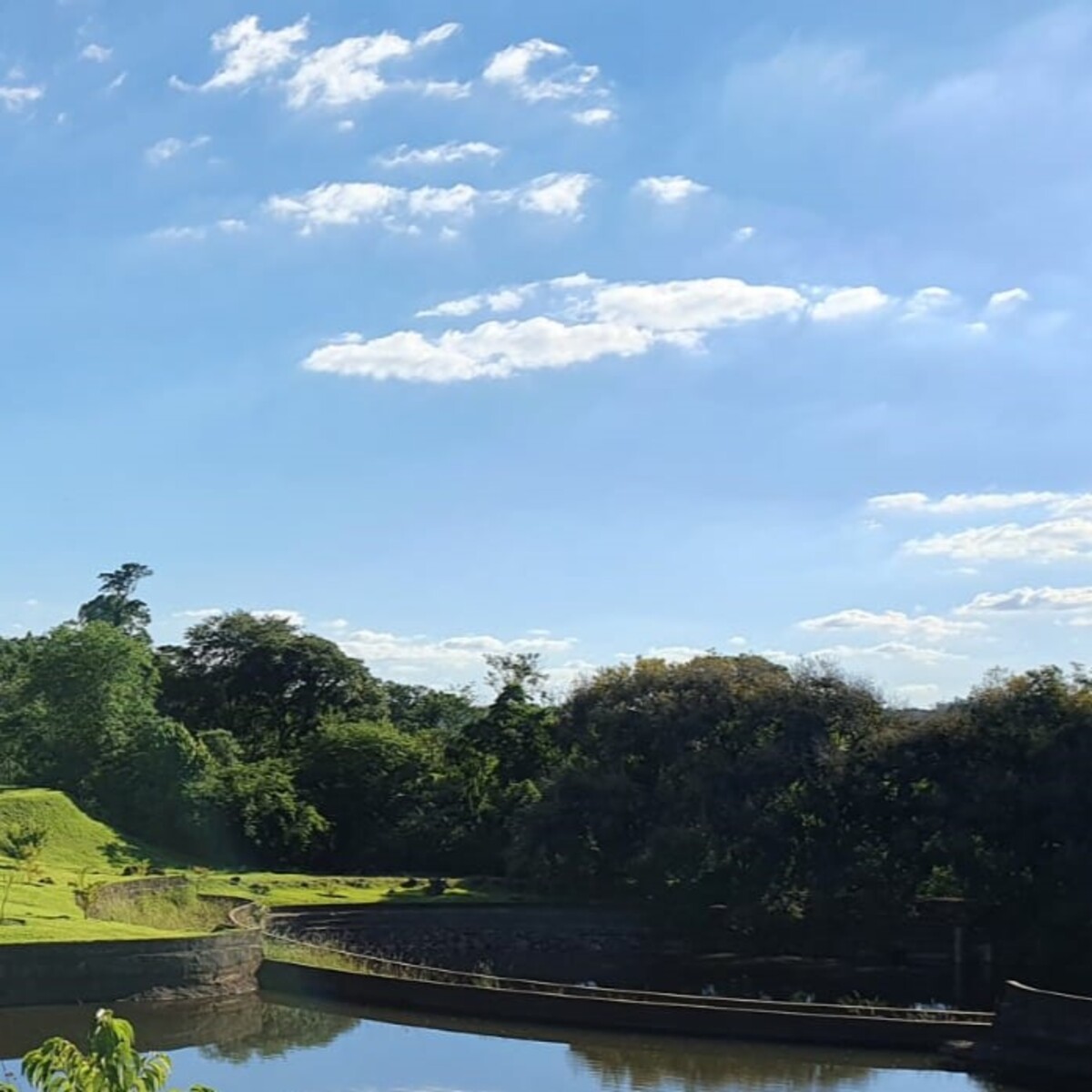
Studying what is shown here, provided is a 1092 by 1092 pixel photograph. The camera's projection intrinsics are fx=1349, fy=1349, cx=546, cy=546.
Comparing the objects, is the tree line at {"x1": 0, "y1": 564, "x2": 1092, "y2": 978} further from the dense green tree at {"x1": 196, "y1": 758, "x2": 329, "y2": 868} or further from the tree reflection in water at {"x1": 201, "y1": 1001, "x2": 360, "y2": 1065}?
the tree reflection in water at {"x1": 201, "y1": 1001, "x2": 360, "y2": 1065}

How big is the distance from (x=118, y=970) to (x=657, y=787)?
59.5 feet

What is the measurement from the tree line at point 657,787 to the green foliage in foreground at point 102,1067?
31.1 m

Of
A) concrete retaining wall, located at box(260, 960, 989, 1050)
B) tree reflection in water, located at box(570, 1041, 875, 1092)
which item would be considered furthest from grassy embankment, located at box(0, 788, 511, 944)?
tree reflection in water, located at box(570, 1041, 875, 1092)

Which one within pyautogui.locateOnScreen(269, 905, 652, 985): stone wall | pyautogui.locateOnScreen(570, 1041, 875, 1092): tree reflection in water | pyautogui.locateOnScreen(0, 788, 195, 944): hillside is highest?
pyautogui.locateOnScreen(0, 788, 195, 944): hillside

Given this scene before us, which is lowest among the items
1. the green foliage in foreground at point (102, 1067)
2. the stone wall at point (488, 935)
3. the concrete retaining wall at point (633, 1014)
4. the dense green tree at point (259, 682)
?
the stone wall at point (488, 935)

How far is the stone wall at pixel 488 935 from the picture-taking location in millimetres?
35375

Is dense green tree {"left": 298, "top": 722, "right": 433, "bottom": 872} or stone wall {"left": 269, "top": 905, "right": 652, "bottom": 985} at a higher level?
dense green tree {"left": 298, "top": 722, "right": 433, "bottom": 872}

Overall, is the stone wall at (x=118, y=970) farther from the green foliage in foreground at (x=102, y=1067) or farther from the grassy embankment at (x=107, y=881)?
the green foliage in foreground at (x=102, y=1067)

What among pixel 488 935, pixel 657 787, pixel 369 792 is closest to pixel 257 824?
pixel 369 792

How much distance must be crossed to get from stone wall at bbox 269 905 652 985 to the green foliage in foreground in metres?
30.3

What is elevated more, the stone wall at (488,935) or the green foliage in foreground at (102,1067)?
the green foliage in foreground at (102,1067)

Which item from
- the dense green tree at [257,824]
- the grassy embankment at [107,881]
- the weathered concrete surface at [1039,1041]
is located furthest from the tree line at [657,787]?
the weathered concrete surface at [1039,1041]

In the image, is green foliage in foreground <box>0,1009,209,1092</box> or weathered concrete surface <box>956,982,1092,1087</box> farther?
weathered concrete surface <box>956,982,1092,1087</box>

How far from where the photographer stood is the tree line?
33812 mm
